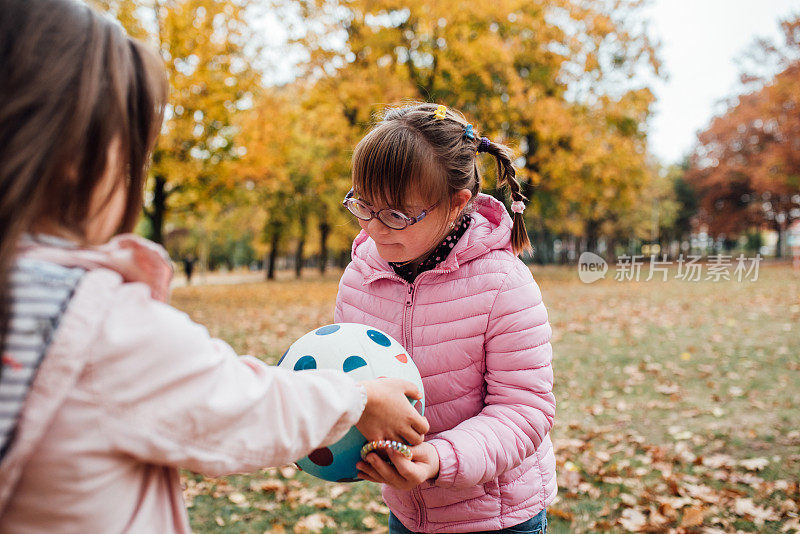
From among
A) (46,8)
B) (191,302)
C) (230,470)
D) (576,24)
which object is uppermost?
(576,24)

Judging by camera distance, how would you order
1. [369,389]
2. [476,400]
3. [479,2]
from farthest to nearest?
[479,2], [476,400], [369,389]

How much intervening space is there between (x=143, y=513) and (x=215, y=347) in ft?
1.17

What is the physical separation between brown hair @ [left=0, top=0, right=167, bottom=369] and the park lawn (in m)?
3.75

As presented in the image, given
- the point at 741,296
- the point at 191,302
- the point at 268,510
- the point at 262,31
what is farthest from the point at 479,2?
the point at 268,510

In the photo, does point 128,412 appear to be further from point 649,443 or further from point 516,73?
point 516,73

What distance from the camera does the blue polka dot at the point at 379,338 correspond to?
1963 mm

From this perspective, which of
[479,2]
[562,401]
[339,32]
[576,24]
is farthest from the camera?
[576,24]

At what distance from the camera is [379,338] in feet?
6.52

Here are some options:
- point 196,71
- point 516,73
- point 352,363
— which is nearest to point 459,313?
point 352,363

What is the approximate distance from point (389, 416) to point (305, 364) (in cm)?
42

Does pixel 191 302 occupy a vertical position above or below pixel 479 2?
below

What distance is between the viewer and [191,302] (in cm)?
1819

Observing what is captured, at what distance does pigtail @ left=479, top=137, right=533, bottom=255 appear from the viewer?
7.46ft

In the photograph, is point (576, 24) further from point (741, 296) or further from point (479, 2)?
point (741, 296)
